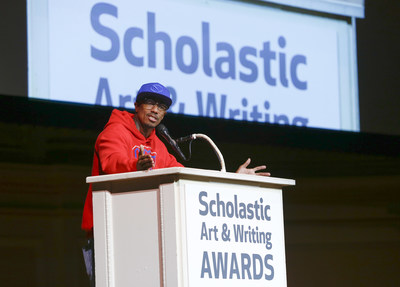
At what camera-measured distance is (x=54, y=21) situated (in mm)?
3580

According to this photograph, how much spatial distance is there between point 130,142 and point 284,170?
2.50 m

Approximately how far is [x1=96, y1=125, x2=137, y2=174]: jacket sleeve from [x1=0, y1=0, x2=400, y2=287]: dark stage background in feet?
4.19

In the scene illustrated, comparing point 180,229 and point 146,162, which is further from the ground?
point 146,162

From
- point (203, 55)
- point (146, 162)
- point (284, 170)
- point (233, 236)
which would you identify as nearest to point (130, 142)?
point (146, 162)

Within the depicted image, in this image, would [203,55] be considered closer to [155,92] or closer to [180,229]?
[155,92]

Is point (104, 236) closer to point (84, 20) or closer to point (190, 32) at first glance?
point (84, 20)

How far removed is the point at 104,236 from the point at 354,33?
3098 millimetres

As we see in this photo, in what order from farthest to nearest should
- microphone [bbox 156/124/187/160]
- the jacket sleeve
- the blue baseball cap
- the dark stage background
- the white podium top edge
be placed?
1. the dark stage background
2. the blue baseball cap
3. microphone [bbox 156/124/187/160]
4. the jacket sleeve
5. the white podium top edge

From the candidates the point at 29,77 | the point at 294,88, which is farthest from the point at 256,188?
the point at 294,88

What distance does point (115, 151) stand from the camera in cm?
233

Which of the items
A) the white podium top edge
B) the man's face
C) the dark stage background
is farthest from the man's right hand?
the dark stage background

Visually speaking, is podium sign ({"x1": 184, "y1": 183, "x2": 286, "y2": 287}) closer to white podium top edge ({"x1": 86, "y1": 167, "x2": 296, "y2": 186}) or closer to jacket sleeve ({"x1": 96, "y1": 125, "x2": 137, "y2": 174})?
white podium top edge ({"x1": 86, "y1": 167, "x2": 296, "y2": 186})

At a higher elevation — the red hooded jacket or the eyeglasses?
the eyeglasses

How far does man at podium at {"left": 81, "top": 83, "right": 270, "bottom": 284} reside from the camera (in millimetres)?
2305
